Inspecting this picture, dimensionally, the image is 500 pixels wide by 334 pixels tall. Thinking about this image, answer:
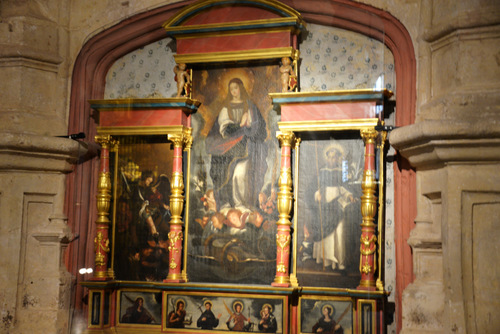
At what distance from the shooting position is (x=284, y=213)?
22.3 ft

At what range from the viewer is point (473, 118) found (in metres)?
5.57

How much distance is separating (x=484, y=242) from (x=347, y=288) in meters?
1.57

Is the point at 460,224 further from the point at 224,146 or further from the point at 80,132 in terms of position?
the point at 80,132

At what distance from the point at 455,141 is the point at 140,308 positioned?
3701 mm

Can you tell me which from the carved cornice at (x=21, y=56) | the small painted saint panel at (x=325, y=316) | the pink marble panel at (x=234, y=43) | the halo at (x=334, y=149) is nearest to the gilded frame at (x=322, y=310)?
the small painted saint panel at (x=325, y=316)

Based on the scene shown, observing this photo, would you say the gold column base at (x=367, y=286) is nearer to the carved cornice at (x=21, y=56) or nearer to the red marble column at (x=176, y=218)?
the red marble column at (x=176, y=218)

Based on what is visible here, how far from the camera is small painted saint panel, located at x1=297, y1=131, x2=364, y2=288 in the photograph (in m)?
6.69

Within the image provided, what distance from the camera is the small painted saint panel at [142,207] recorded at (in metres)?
7.32

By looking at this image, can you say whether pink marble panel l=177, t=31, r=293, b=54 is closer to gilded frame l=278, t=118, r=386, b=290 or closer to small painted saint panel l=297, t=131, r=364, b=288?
gilded frame l=278, t=118, r=386, b=290

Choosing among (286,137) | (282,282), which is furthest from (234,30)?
(282,282)

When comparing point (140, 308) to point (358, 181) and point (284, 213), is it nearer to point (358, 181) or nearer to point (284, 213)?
point (284, 213)

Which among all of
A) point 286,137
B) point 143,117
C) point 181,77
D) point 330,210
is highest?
point 181,77

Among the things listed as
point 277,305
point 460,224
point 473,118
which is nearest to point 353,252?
point 277,305

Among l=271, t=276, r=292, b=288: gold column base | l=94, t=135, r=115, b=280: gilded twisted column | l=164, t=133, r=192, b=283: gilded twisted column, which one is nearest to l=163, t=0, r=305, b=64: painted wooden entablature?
l=164, t=133, r=192, b=283: gilded twisted column
